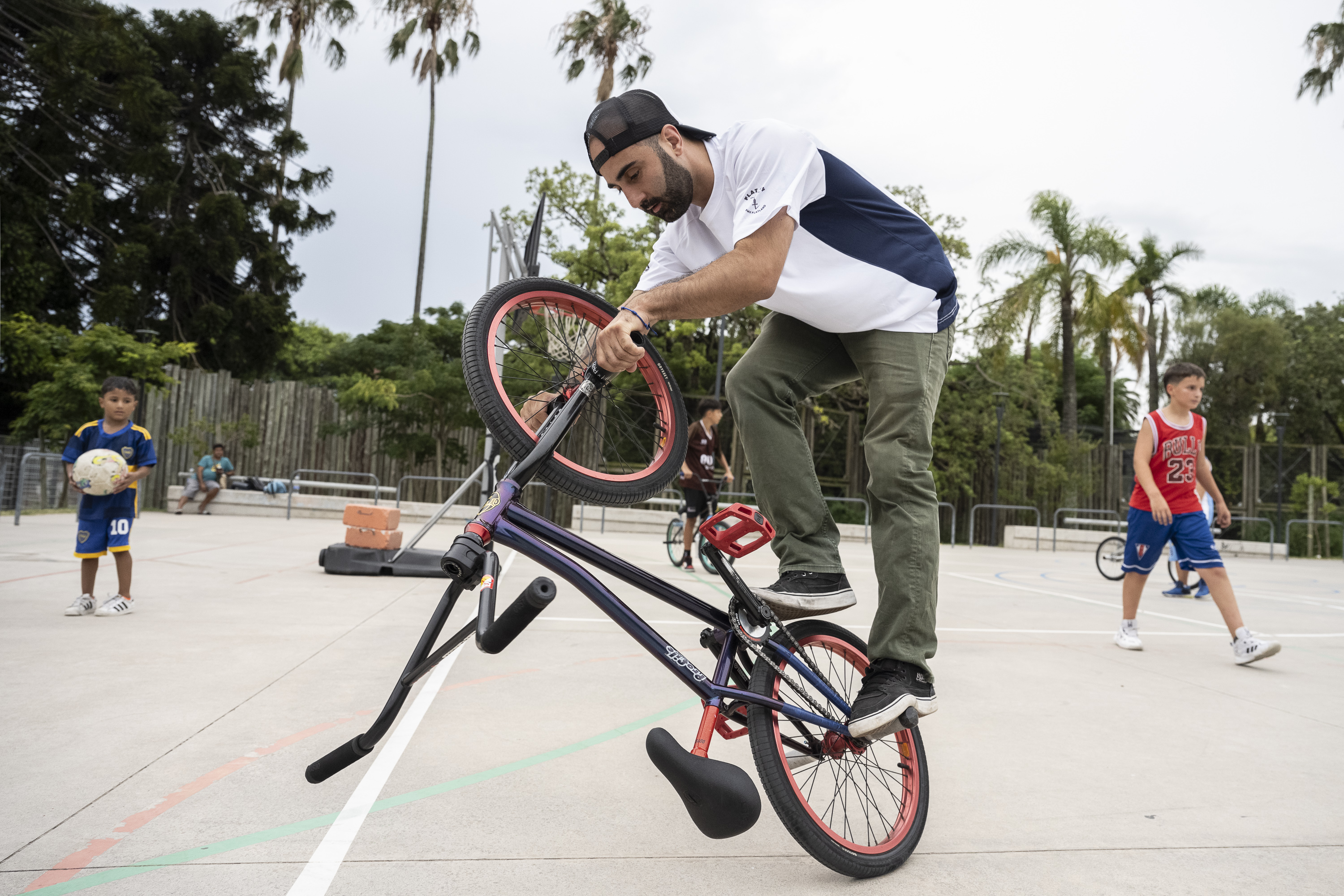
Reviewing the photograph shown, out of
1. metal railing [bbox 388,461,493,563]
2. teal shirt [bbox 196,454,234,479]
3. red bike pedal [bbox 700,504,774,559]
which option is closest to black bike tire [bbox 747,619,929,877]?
red bike pedal [bbox 700,504,774,559]

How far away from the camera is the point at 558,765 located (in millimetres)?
2746

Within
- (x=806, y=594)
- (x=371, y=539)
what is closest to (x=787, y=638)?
(x=806, y=594)

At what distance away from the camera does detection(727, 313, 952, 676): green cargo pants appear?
87.5 inches

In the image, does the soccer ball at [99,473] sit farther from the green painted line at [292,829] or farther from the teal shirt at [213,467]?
the teal shirt at [213,467]

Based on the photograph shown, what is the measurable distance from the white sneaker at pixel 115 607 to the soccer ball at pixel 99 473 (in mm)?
669

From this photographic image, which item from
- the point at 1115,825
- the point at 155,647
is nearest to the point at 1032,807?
the point at 1115,825

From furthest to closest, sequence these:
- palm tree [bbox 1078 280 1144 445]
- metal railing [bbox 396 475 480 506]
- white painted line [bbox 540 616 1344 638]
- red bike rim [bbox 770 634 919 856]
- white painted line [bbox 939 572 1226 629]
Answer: palm tree [bbox 1078 280 1144 445] < metal railing [bbox 396 475 480 506] < white painted line [bbox 939 572 1226 629] < white painted line [bbox 540 616 1344 638] < red bike rim [bbox 770 634 919 856]

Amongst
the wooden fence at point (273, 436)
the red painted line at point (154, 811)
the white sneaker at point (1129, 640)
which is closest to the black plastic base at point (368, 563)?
the red painted line at point (154, 811)

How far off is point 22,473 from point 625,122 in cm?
1302

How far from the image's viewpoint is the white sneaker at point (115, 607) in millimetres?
5184

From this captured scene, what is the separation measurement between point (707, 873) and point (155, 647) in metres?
3.53

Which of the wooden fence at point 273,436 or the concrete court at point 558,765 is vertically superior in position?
the wooden fence at point 273,436

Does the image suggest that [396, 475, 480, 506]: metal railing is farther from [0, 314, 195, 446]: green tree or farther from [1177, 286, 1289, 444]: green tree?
[1177, 286, 1289, 444]: green tree

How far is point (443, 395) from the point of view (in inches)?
828
